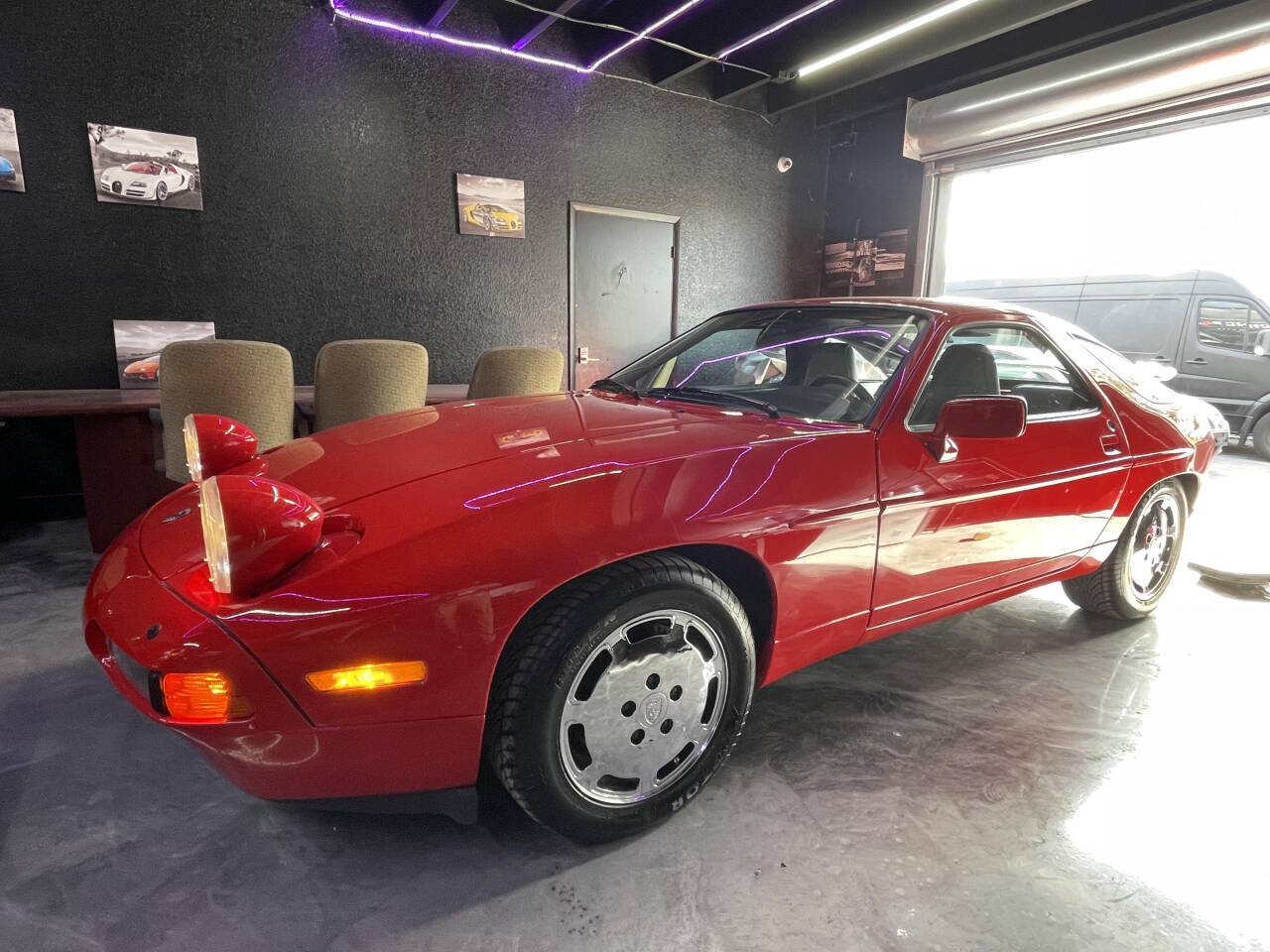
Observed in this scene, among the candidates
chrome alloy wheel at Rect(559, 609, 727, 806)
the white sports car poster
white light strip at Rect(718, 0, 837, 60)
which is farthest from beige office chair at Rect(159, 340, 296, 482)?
white light strip at Rect(718, 0, 837, 60)

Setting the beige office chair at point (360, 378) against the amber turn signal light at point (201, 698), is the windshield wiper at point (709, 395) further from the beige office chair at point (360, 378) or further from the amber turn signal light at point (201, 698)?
the beige office chair at point (360, 378)

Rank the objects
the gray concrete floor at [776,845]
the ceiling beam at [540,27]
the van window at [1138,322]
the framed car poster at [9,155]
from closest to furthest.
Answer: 1. the gray concrete floor at [776,845]
2. the framed car poster at [9,155]
3. the ceiling beam at [540,27]
4. the van window at [1138,322]

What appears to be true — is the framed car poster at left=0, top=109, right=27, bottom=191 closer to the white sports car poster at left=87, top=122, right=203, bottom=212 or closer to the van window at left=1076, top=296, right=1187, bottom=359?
the white sports car poster at left=87, top=122, right=203, bottom=212

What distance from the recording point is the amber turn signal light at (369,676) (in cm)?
110

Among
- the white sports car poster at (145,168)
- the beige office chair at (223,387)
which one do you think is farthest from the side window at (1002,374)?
the white sports car poster at (145,168)

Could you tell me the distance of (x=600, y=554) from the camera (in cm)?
127

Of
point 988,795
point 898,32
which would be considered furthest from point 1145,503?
point 898,32

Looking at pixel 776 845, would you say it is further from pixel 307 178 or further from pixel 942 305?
pixel 307 178

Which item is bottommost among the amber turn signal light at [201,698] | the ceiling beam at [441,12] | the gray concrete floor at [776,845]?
the gray concrete floor at [776,845]

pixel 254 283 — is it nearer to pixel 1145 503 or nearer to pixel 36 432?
pixel 36 432

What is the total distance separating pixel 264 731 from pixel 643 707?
0.68m

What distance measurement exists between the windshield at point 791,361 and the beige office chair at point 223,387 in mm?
1836

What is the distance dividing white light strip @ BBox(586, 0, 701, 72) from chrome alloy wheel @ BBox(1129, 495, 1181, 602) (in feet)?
13.4

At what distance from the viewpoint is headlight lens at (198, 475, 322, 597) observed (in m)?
1.10
